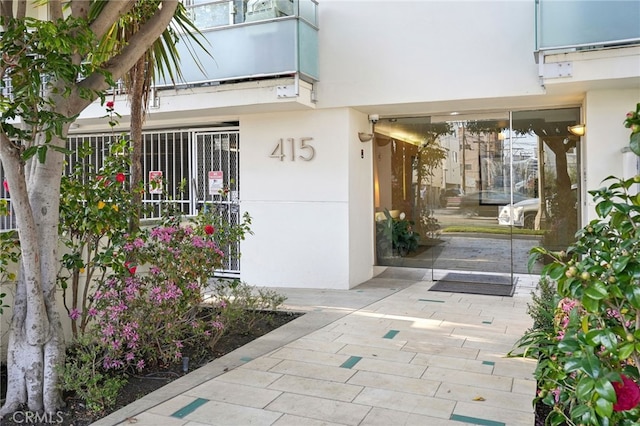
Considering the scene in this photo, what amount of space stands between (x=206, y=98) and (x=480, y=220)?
5.10 m

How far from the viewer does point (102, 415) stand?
343 centimetres

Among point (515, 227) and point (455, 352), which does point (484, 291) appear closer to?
point (515, 227)

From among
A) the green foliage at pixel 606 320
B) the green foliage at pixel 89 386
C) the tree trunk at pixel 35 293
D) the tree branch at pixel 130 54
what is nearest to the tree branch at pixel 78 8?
the tree branch at pixel 130 54

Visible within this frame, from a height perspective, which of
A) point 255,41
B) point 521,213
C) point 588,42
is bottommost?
point 521,213

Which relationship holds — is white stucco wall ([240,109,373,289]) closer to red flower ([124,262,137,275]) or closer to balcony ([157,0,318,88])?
balcony ([157,0,318,88])

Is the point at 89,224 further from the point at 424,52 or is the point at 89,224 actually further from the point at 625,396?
the point at 424,52

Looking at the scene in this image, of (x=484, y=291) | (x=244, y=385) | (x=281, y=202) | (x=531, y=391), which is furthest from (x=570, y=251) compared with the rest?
(x=281, y=202)

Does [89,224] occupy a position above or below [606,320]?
above

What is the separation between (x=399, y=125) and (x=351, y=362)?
18.0ft

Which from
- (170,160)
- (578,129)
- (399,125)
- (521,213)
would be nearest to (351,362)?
(521,213)

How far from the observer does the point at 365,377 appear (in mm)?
4227

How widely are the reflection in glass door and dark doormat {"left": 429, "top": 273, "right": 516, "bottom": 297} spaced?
0.05 m

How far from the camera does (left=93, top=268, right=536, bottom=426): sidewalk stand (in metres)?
3.46

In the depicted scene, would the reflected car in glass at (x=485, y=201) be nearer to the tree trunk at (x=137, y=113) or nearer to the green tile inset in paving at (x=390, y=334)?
the green tile inset in paving at (x=390, y=334)
